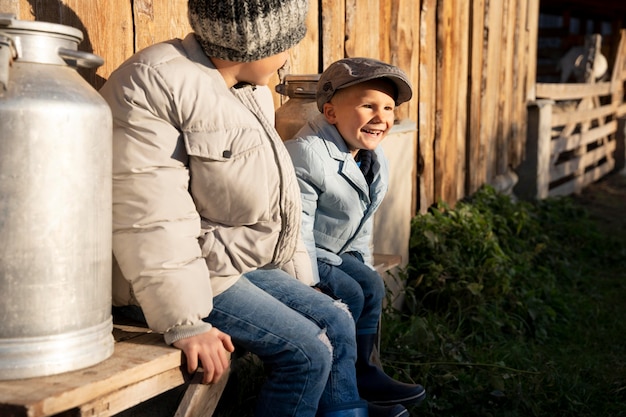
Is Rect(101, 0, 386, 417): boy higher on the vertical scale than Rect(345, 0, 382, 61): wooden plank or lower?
lower

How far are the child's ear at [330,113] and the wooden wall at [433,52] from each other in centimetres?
56

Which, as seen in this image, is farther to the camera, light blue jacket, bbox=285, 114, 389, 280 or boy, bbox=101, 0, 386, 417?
light blue jacket, bbox=285, 114, 389, 280

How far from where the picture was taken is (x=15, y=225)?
6.02 feet

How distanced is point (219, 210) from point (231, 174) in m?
0.11

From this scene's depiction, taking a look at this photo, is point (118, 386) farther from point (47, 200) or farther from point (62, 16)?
point (62, 16)

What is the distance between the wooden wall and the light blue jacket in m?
0.58

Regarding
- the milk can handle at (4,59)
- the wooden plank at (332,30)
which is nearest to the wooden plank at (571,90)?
the wooden plank at (332,30)

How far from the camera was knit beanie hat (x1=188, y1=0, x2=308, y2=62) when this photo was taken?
2.24 meters

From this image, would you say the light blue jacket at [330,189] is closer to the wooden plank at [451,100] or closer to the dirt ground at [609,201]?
the wooden plank at [451,100]

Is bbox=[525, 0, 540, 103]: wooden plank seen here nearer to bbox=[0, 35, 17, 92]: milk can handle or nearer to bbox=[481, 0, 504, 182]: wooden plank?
bbox=[481, 0, 504, 182]: wooden plank

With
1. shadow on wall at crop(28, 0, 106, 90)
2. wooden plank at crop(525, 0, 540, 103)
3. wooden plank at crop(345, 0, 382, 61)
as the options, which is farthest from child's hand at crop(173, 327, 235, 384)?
wooden plank at crop(525, 0, 540, 103)

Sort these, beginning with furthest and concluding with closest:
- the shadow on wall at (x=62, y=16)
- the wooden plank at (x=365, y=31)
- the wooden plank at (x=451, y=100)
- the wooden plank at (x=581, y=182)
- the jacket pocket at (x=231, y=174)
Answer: the wooden plank at (x=581, y=182) < the wooden plank at (x=451, y=100) < the wooden plank at (x=365, y=31) < the shadow on wall at (x=62, y=16) < the jacket pocket at (x=231, y=174)

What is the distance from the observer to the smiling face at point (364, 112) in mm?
3053

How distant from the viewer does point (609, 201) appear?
379 inches
